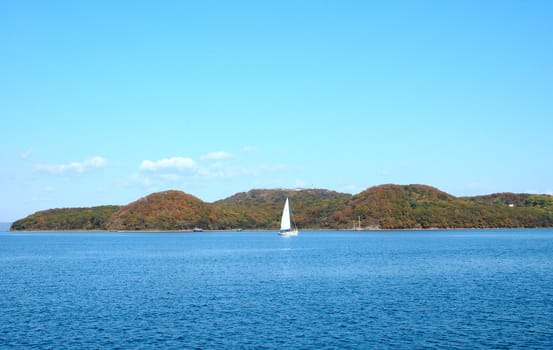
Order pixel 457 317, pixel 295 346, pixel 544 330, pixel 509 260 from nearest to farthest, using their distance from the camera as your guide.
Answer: pixel 295 346, pixel 544 330, pixel 457 317, pixel 509 260

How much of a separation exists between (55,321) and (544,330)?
39.7 metres

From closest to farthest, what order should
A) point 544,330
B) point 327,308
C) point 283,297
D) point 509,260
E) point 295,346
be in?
point 295,346 < point 544,330 < point 327,308 < point 283,297 < point 509,260

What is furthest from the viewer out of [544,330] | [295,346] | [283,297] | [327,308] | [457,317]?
[283,297]

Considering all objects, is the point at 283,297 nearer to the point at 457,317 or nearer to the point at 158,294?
the point at 158,294

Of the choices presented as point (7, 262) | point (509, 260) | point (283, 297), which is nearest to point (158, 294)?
point (283, 297)

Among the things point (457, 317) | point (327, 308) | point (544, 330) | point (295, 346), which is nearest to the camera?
point (295, 346)

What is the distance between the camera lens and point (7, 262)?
362 feet

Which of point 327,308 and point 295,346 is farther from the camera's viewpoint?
point 327,308

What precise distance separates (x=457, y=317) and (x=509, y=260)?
61.9 metres

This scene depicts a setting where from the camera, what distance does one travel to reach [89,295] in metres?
63.7

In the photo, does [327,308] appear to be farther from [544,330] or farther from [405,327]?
[544,330]

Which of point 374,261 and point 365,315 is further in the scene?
point 374,261

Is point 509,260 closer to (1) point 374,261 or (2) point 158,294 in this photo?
(1) point 374,261

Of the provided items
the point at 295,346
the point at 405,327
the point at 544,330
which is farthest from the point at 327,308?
the point at 544,330
